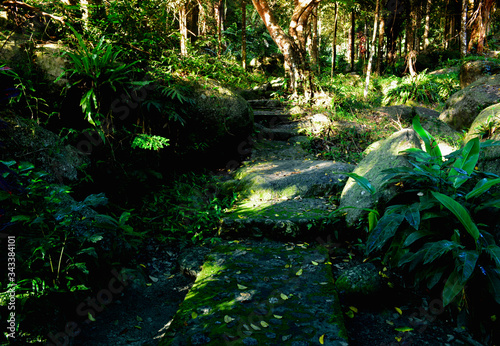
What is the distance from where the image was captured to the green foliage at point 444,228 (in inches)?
85.4

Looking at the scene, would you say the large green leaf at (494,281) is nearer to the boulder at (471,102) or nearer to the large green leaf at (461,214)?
the large green leaf at (461,214)

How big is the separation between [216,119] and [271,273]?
10.4ft

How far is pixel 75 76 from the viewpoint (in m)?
3.80

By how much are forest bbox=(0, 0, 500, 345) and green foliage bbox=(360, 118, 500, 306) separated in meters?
0.02

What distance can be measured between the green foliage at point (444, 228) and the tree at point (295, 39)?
5991 millimetres

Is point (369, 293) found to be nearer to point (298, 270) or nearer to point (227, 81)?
point (298, 270)

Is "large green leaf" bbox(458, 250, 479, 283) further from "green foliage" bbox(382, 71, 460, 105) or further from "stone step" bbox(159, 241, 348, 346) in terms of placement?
"green foliage" bbox(382, 71, 460, 105)

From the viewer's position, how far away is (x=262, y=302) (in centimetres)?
237

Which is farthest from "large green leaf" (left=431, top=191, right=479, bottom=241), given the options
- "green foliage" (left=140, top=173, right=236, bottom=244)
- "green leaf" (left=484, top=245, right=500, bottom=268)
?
"green foliage" (left=140, top=173, right=236, bottom=244)

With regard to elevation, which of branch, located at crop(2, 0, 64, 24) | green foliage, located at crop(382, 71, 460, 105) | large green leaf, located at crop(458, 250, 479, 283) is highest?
branch, located at crop(2, 0, 64, 24)

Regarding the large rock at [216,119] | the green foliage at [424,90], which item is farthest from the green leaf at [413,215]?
the green foliage at [424,90]

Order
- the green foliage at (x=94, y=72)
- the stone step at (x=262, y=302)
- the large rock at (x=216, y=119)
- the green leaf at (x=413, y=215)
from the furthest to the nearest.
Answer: the large rock at (x=216, y=119) < the green foliage at (x=94, y=72) < the green leaf at (x=413, y=215) < the stone step at (x=262, y=302)

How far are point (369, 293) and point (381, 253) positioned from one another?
1.94 ft

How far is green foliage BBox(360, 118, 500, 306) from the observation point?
2.17 m
